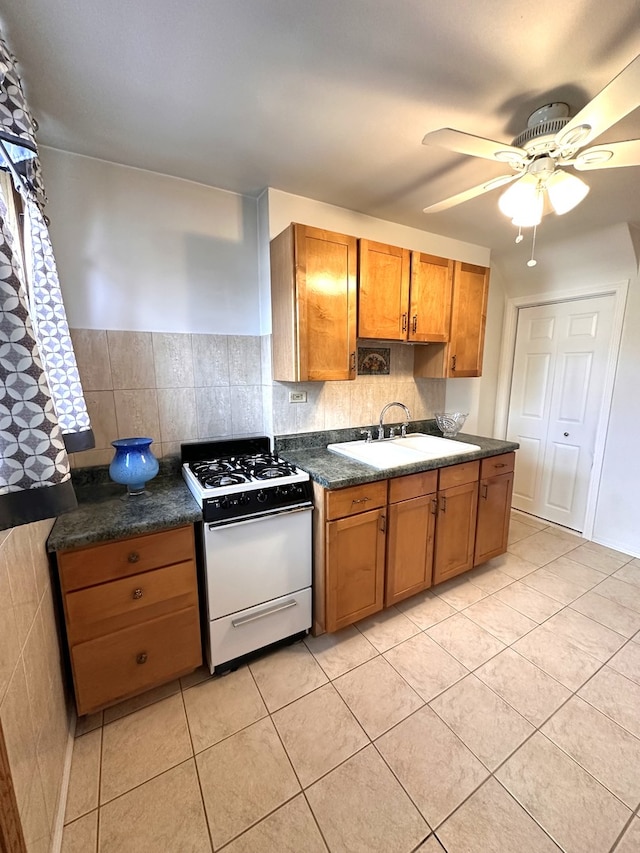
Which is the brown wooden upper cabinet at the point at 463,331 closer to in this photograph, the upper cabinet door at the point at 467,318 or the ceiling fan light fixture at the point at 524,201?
the upper cabinet door at the point at 467,318

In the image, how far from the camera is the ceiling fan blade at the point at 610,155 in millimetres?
1139

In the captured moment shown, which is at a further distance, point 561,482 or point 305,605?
point 561,482

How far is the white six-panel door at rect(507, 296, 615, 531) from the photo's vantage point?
9.29 feet

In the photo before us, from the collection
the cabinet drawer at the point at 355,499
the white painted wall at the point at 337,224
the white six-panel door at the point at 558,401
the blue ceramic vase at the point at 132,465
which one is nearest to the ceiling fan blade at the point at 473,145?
the white painted wall at the point at 337,224

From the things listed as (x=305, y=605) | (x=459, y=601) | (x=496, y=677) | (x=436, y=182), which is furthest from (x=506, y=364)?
(x=305, y=605)

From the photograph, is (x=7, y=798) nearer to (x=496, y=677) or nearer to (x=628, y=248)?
(x=496, y=677)

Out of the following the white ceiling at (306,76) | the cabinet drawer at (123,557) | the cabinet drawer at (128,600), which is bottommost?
the cabinet drawer at (128,600)

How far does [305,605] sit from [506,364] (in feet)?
9.55

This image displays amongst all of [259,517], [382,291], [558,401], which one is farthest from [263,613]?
[558,401]

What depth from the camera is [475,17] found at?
3.23ft

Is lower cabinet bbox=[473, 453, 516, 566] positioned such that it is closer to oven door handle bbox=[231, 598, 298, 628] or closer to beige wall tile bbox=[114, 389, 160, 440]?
oven door handle bbox=[231, 598, 298, 628]

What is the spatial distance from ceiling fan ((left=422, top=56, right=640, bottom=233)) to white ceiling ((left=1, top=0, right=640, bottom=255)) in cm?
11

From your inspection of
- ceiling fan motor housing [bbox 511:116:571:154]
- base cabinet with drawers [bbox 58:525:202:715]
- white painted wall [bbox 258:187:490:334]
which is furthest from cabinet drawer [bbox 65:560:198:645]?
ceiling fan motor housing [bbox 511:116:571:154]

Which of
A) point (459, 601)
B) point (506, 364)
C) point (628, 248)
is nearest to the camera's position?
point (459, 601)
